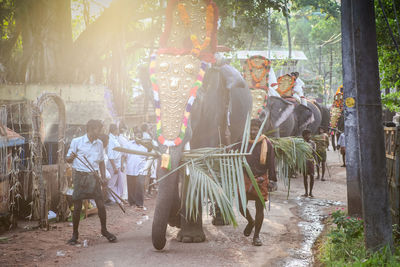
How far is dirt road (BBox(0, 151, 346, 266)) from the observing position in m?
5.37

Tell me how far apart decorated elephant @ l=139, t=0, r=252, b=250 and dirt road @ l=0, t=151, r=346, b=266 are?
1.10ft

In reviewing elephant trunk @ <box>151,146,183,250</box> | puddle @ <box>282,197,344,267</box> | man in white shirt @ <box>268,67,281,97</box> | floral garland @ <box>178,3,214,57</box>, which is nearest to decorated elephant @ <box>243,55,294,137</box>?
man in white shirt @ <box>268,67,281,97</box>

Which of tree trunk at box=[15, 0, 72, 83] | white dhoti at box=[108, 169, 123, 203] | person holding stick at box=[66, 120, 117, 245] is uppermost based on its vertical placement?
tree trunk at box=[15, 0, 72, 83]

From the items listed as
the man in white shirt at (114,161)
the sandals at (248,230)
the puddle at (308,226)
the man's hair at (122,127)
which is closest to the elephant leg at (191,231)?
the sandals at (248,230)

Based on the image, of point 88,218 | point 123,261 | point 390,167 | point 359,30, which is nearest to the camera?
point 359,30

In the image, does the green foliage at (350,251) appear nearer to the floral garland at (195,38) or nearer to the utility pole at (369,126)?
the utility pole at (369,126)

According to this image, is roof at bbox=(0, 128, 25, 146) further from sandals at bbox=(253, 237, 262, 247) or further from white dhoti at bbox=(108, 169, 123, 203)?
sandals at bbox=(253, 237, 262, 247)

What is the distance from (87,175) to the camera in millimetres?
6375

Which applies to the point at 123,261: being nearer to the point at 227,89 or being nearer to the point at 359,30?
the point at 227,89

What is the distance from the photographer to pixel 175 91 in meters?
5.55

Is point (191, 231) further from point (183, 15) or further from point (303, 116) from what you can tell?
point (303, 116)

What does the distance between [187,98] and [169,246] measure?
6.32 feet

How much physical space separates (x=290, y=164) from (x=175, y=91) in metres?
2.27

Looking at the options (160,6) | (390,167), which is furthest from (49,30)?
(390,167)
